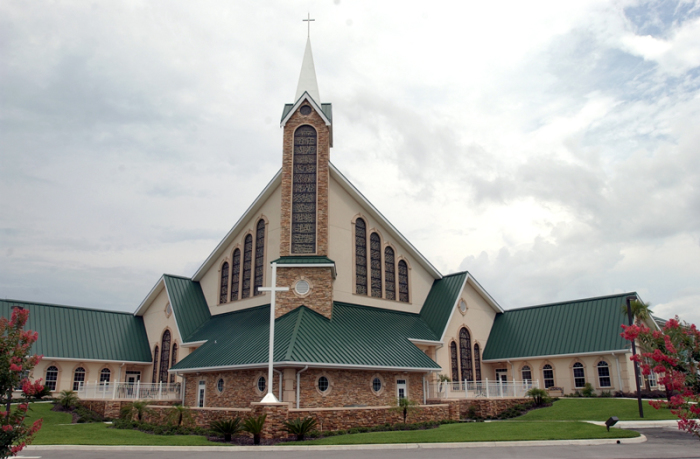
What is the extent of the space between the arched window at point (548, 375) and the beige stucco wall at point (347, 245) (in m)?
8.10

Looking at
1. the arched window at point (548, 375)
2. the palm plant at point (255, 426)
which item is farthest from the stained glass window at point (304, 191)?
the arched window at point (548, 375)

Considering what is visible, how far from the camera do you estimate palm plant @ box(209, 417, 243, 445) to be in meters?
18.2

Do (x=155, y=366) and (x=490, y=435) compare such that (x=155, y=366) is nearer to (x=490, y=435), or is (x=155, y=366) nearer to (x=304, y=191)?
(x=304, y=191)

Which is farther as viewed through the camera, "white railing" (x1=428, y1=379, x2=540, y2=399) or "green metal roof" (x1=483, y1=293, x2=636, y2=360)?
"green metal roof" (x1=483, y1=293, x2=636, y2=360)

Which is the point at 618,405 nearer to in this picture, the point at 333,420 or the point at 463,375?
the point at 463,375

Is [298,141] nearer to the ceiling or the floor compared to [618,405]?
nearer to the ceiling

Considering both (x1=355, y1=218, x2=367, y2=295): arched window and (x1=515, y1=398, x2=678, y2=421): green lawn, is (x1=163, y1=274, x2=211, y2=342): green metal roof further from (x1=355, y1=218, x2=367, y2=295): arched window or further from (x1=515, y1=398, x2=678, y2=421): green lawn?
(x1=515, y1=398, x2=678, y2=421): green lawn

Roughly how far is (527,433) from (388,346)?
10120mm

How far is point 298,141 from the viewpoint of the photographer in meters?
30.0

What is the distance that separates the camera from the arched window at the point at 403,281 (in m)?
33.2

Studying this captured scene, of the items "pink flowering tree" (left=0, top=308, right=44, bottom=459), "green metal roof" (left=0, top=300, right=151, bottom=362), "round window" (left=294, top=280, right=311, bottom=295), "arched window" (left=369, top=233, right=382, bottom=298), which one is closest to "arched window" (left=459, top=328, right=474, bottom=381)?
"arched window" (left=369, top=233, right=382, bottom=298)

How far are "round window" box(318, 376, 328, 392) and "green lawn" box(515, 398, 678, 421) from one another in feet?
29.9

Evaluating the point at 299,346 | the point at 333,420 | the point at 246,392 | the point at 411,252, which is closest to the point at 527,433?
the point at 333,420

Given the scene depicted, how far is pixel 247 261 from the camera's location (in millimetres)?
32250
